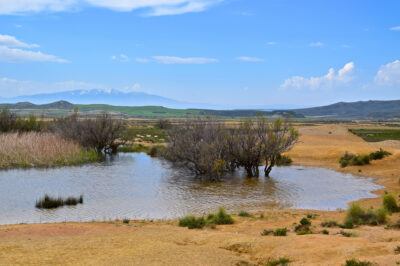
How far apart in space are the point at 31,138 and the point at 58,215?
696 inches

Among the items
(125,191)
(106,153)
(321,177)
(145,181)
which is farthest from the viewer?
(106,153)

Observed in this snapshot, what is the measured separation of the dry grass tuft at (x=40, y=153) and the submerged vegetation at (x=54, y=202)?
11206mm

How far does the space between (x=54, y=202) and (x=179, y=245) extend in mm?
8284

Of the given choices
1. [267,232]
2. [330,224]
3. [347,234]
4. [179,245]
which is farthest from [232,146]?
[179,245]

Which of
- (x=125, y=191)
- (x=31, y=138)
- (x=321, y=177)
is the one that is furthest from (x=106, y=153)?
(x=321, y=177)

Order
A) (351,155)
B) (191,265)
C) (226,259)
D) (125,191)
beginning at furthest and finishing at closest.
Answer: (351,155) < (125,191) < (226,259) < (191,265)

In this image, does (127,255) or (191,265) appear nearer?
(191,265)

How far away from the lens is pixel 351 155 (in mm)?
30312

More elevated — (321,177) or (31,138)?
(31,138)

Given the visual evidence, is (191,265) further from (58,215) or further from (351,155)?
(351,155)

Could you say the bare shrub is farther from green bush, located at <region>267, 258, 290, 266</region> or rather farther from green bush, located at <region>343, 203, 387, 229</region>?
green bush, located at <region>267, 258, 290, 266</region>

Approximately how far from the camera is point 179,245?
10266 millimetres

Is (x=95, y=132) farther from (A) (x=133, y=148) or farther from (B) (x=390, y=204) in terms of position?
(B) (x=390, y=204)

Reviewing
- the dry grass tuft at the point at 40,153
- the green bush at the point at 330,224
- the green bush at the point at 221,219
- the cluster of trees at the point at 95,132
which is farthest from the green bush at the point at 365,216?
the cluster of trees at the point at 95,132
